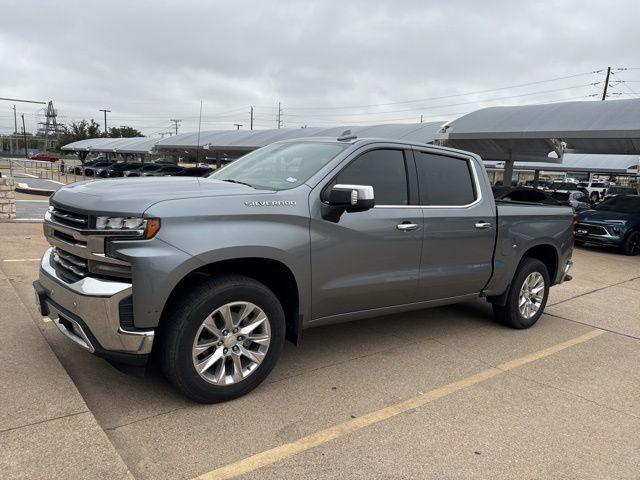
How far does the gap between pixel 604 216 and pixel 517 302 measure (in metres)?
9.59

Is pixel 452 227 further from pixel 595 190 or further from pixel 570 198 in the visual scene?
pixel 595 190

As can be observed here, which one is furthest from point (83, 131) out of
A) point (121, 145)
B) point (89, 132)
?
point (121, 145)

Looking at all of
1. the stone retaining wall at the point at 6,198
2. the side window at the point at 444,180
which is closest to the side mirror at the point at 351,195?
the side window at the point at 444,180

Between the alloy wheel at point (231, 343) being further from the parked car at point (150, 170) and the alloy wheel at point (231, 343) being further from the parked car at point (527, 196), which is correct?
the parked car at point (150, 170)

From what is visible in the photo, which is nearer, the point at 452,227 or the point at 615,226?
the point at 452,227

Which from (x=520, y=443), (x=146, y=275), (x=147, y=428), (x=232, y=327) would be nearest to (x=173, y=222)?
(x=146, y=275)

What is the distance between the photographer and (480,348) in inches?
196

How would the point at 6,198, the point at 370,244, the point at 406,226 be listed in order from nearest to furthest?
the point at 370,244 < the point at 406,226 < the point at 6,198

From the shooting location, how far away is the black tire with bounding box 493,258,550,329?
548cm

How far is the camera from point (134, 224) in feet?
9.93

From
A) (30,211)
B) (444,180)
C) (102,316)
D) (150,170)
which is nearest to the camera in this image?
(102,316)

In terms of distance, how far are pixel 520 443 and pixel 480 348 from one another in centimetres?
178

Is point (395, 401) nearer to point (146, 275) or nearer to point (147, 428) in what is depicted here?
point (147, 428)

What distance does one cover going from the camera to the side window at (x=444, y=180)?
458cm
